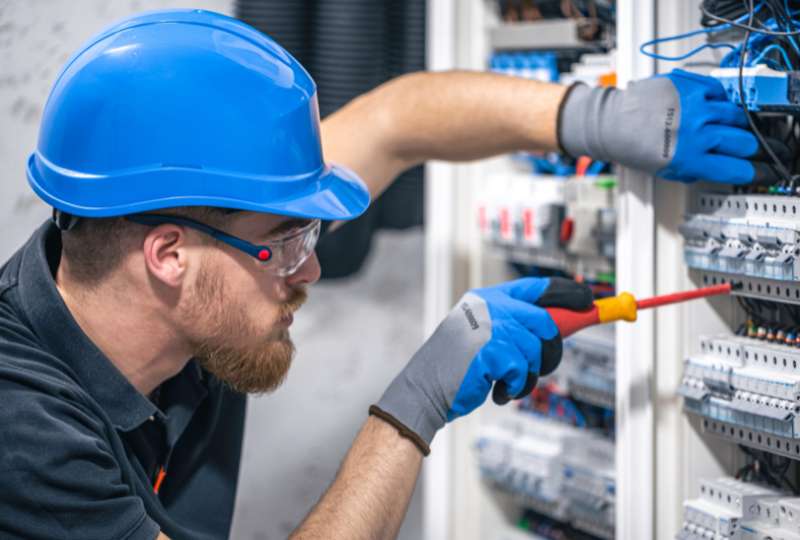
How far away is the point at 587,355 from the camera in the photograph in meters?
1.51

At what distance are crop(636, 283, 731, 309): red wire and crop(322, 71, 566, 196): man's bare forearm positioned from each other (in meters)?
0.36

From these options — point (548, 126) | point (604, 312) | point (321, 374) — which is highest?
point (548, 126)

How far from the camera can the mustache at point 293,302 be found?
3.51ft

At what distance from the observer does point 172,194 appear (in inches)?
35.4

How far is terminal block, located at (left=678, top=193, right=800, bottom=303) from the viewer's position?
935 millimetres

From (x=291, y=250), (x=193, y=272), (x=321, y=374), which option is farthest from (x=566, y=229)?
(x=321, y=374)

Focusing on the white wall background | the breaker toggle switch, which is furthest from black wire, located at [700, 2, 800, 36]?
the white wall background

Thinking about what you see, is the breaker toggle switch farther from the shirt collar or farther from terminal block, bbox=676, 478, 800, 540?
the shirt collar

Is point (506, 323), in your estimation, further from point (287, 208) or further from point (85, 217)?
point (85, 217)

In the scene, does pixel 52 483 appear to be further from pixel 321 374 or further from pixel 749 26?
pixel 321 374

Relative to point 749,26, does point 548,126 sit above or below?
below

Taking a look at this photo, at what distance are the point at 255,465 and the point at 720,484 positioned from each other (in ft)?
5.83

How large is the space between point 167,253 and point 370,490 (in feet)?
1.48

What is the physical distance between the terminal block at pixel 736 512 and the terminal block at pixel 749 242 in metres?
0.31
